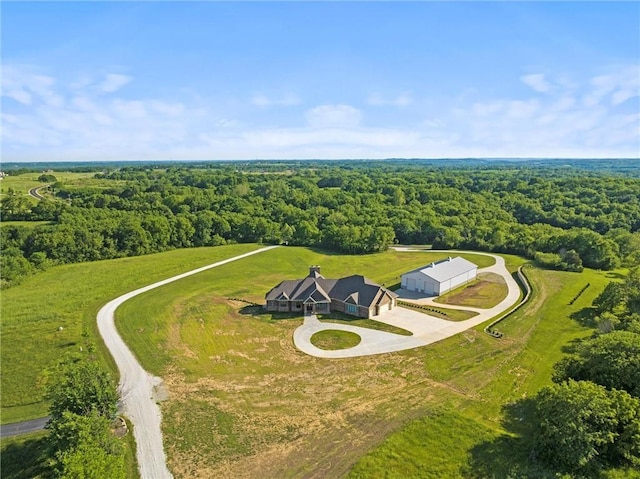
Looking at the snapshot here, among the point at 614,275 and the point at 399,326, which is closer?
the point at 399,326

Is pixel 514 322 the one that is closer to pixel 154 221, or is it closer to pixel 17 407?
pixel 17 407

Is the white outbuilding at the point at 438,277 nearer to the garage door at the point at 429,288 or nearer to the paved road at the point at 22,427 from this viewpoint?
the garage door at the point at 429,288

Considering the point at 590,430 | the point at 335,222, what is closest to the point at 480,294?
the point at 590,430

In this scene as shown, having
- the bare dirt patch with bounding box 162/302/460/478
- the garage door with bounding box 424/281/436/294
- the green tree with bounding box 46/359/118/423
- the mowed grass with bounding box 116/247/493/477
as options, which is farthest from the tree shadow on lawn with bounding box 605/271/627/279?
the green tree with bounding box 46/359/118/423

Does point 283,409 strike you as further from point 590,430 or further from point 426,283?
point 426,283

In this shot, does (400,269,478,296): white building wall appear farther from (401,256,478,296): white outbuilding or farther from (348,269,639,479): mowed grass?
(348,269,639,479): mowed grass
